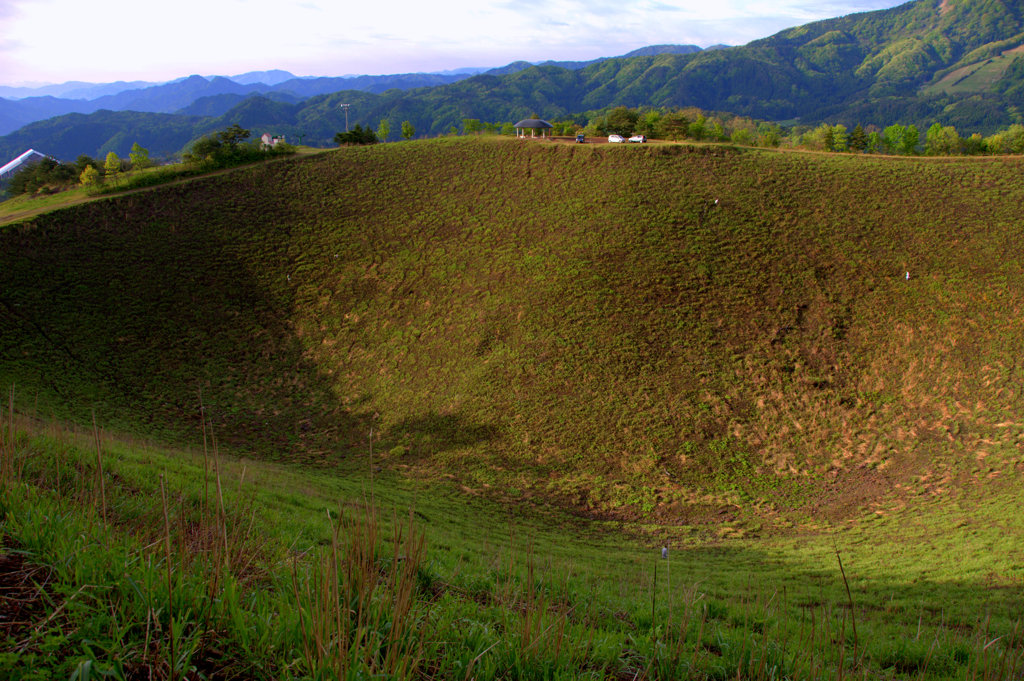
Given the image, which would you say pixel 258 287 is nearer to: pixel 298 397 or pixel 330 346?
pixel 330 346

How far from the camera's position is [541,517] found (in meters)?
17.2

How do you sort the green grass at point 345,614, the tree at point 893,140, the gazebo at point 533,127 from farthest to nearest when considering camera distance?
the tree at point 893,140, the gazebo at point 533,127, the green grass at point 345,614

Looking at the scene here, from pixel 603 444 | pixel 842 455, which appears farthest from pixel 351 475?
pixel 842 455

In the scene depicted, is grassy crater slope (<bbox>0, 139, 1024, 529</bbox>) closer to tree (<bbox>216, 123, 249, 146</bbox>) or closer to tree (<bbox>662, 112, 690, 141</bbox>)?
tree (<bbox>216, 123, 249, 146</bbox>)

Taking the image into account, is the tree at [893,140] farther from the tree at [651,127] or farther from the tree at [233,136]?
the tree at [233,136]

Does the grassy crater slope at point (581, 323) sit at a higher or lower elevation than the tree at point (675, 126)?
lower

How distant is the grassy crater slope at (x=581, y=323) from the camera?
66.7ft

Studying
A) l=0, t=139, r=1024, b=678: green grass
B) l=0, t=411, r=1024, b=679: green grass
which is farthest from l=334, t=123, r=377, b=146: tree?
l=0, t=411, r=1024, b=679: green grass

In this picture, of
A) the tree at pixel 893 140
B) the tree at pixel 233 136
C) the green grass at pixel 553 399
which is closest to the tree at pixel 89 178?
the green grass at pixel 553 399

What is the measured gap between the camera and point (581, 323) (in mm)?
27172

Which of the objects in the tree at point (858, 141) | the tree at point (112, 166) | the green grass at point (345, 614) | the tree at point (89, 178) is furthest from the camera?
the tree at point (858, 141)

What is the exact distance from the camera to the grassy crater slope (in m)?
20.3

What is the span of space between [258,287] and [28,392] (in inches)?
487

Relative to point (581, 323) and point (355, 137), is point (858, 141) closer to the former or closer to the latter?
point (581, 323)
